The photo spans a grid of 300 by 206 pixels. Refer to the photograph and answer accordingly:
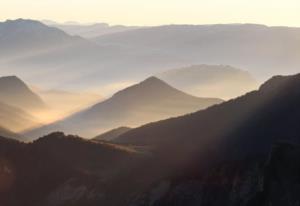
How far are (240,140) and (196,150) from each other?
634 centimetres

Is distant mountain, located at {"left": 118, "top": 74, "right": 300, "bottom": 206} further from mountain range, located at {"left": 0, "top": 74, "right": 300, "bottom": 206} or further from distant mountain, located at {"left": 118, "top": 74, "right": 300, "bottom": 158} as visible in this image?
mountain range, located at {"left": 0, "top": 74, "right": 300, "bottom": 206}

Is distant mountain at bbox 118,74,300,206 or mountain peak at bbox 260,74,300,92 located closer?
distant mountain at bbox 118,74,300,206

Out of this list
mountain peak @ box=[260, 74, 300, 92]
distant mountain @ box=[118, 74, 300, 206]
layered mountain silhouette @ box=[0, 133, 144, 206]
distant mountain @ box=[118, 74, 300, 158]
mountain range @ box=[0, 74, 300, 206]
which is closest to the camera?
distant mountain @ box=[118, 74, 300, 206]

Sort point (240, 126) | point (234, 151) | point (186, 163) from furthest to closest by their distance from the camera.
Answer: point (240, 126) → point (186, 163) → point (234, 151)

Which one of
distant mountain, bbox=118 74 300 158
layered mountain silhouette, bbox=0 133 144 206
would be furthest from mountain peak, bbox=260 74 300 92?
layered mountain silhouette, bbox=0 133 144 206

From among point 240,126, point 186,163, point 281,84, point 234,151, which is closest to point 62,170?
point 186,163

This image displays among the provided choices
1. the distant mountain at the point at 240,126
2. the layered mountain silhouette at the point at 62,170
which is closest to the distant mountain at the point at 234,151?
the distant mountain at the point at 240,126

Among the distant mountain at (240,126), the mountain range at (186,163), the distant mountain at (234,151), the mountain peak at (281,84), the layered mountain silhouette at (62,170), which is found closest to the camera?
the distant mountain at (234,151)

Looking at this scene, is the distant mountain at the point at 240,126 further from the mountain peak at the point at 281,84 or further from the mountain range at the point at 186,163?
the mountain range at the point at 186,163

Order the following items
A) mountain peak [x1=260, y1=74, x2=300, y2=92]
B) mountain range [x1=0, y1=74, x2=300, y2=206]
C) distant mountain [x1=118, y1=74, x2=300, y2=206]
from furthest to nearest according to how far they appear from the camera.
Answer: mountain peak [x1=260, y1=74, x2=300, y2=92], mountain range [x1=0, y1=74, x2=300, y2=206], distant mountain [x1=118, y1=74, x2=300, y2=206]

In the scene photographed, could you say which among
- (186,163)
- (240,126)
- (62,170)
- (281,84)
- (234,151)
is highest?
(281,84)

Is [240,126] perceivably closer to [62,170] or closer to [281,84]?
[281,84]

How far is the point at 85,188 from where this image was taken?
287 feet

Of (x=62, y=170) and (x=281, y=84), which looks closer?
(x=62, y=170)
